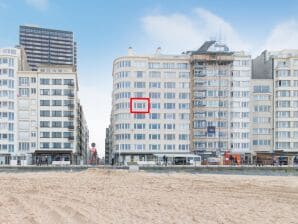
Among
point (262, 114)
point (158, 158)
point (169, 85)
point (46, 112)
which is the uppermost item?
point (169, 85)

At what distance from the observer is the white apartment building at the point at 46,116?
10369cm

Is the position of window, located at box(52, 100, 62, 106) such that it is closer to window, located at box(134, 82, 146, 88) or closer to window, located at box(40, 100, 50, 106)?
window, located at box(40, 100, 50, 106)

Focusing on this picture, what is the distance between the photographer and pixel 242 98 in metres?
109

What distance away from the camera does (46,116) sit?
104 metres

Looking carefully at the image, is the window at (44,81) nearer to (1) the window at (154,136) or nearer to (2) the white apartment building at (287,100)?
(1) the window at (154,136)

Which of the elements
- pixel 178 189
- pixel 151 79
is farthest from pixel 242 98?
pixel 178 189

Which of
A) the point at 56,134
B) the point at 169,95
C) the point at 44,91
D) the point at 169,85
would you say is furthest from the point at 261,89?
the point at 44,91

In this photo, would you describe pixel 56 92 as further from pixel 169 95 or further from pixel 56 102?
pixel 169 95

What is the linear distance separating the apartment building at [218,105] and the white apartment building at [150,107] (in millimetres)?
2659

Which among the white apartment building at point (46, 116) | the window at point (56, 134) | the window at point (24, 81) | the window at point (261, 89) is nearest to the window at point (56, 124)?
the white apartment building at point (46, 116)

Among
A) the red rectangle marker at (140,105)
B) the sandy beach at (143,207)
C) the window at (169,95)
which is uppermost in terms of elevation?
the window at (169,95)

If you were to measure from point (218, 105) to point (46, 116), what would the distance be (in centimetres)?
4373

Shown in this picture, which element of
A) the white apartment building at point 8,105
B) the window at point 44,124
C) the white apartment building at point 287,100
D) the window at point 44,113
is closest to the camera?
the white apartment building at point 8,105

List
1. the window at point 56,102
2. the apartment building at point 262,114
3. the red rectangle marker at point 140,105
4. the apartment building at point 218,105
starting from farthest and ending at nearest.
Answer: the apartment building at point 262,114 → the apartment building at point 218,105 → the red rectangle marker at point 140,105 → the window at point 56,102
